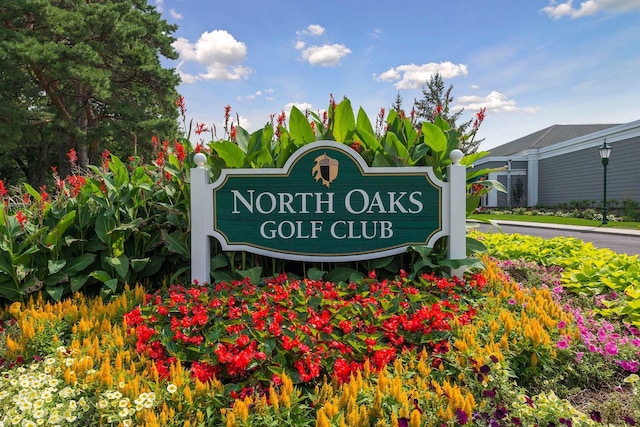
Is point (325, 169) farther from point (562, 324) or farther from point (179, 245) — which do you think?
point (562, 324)

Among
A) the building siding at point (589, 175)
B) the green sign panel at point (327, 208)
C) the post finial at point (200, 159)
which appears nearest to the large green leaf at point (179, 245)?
the green sign panel at point (327, 208)

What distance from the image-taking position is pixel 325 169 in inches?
118

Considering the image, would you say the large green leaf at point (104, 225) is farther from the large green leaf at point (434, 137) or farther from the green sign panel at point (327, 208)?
the large green leaf at point (434, 137)

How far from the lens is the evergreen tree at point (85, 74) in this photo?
574 inches

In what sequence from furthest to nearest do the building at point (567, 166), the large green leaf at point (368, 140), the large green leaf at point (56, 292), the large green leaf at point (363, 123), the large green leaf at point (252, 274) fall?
the building at point (567, 166) < the large green leaf at point (363, 123) < the large green leaf at point (368, 140) < the large green leaf at point (252, 274) < the large green leaf at point (56, 292)

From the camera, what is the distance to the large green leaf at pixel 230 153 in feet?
10.0

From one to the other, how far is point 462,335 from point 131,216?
2.39 meters

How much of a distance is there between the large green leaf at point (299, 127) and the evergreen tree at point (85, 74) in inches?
503

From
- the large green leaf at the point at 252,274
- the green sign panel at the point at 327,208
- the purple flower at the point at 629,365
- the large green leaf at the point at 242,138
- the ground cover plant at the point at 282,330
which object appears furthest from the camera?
the large green leaf at the point at 242,138

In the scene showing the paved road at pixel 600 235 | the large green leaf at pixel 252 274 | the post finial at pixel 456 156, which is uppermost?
the post finial at pixel 456 156

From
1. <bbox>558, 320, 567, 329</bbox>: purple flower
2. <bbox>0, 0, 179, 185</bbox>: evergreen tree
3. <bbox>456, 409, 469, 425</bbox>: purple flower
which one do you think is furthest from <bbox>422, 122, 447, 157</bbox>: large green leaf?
<bbox>0, 0, 179, 185</bbox>: evergreen tree

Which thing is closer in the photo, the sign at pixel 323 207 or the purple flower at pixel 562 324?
the purple flower at pixel 562 324

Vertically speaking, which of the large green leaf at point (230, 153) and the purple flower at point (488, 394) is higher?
the large green leaf at point (230, 153)

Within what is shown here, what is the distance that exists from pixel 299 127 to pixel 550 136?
37951mm
